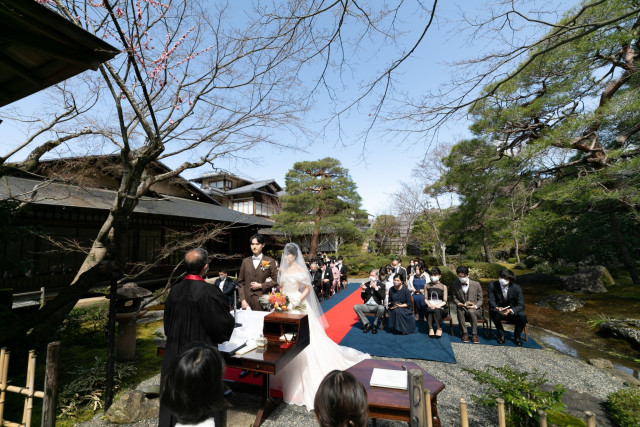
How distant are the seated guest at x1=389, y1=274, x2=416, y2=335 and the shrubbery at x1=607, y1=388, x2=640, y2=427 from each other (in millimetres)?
3602

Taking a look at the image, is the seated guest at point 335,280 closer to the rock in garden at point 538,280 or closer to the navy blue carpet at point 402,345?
the navy blue carpet at point 402,345

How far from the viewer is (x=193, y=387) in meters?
1.45

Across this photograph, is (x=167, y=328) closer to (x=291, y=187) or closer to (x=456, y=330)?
(x=456, y=330)

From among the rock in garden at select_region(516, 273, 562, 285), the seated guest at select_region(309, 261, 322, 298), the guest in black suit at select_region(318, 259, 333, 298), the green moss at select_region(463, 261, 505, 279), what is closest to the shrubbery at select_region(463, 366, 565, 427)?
the seated guest at select_region(309, 261, 322, 298)

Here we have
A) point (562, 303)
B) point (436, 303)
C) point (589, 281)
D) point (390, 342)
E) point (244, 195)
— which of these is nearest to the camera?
point (390, 342)

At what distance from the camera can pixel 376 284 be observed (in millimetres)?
7688

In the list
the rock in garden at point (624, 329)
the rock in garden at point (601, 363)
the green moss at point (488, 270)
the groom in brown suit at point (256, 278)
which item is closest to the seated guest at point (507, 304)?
the rock in garden at point (601, 363)

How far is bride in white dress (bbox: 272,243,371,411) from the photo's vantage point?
3645 mm

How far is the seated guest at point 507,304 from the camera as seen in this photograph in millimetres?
6133

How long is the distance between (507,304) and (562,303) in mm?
4836

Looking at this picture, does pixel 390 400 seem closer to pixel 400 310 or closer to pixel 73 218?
pixel 400 310

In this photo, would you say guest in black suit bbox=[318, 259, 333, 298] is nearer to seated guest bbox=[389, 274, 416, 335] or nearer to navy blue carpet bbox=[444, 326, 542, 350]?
seated guest bbox=[389, 274, 416, 335]

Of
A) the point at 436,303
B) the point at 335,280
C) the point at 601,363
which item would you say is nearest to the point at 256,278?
the point at 436,303

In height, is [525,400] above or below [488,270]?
above
